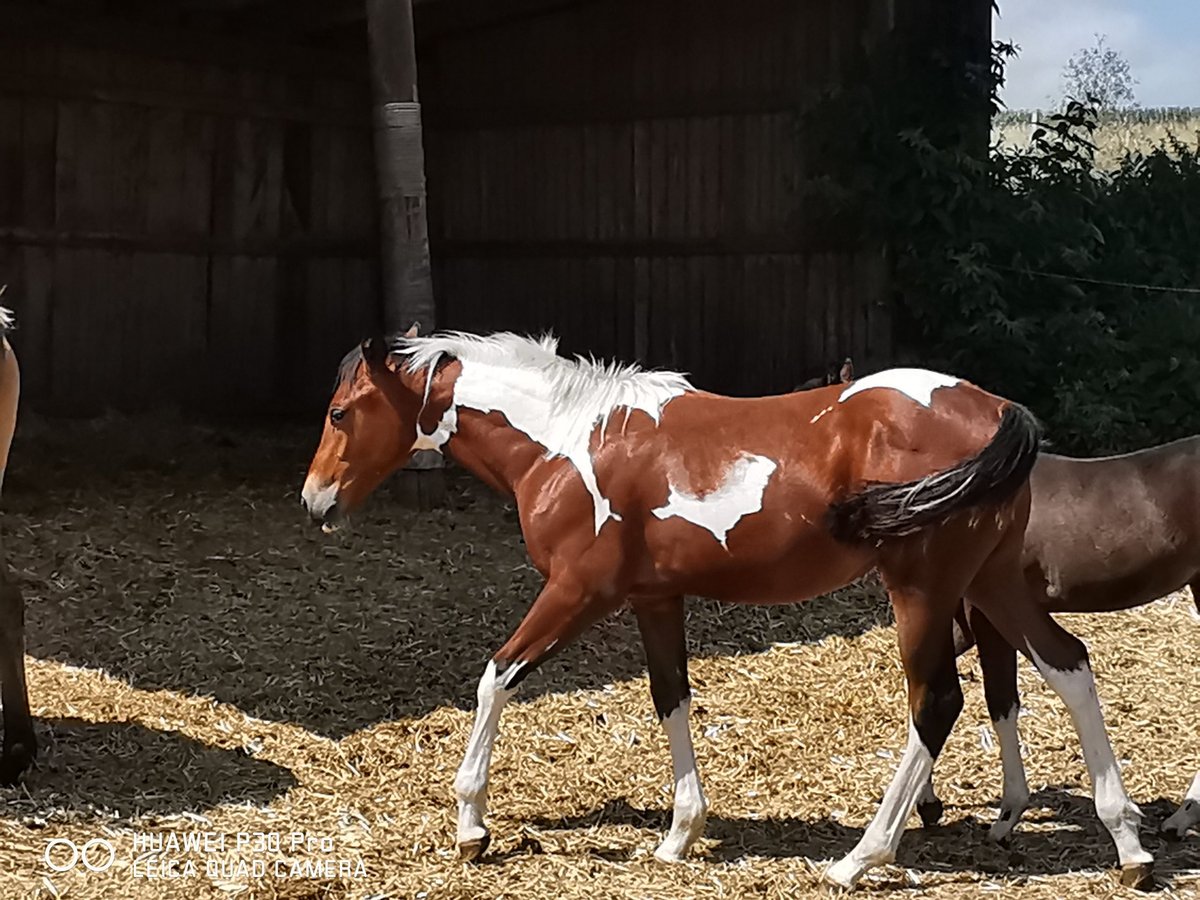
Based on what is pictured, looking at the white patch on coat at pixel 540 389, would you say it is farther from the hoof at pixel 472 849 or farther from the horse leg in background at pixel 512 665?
the hoof at pixel 472 849

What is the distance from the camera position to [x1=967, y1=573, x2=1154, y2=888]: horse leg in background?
3869 mm

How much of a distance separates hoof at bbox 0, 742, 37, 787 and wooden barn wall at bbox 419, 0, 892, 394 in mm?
6461

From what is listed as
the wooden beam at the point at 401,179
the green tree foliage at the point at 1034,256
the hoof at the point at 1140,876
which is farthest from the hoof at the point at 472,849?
the green tree foliage at the point at 1034,256

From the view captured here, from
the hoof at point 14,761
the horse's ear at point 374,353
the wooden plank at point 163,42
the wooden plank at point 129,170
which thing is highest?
the wooden plank at point 163,42

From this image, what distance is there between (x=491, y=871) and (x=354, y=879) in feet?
1.29

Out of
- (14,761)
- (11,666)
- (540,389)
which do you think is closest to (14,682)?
(11,666)

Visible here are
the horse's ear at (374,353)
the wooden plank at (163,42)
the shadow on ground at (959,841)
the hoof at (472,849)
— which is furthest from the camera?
the wooden plank at (163,42)

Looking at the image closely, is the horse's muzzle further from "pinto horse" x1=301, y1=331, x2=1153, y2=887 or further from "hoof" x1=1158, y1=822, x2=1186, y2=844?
"hoof" x1=1158, y1=822, x2=1186, y2=844

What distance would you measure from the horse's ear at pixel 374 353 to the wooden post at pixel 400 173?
10.3ft

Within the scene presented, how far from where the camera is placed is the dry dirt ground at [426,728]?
395cm

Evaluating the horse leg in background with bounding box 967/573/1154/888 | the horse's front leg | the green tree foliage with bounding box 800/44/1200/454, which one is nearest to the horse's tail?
the horse leg in background with bounding box 967/573/1154/888

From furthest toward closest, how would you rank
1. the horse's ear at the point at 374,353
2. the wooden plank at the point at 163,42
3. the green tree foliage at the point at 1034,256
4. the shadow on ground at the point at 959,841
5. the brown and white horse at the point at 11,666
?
the wooden plank at the point at 163,42, the green tree foliage at the point at 1034,256, the brown and white horse at the point at 11,666, the horse's ear at the point at 374,353, the shadow on ground at the point at 959,841

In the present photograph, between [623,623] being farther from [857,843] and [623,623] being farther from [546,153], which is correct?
[546,153]

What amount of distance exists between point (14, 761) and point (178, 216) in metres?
6.37
